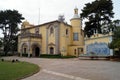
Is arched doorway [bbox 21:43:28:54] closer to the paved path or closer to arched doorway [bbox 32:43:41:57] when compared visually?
arched doorway [bbox 32:43:41:57]

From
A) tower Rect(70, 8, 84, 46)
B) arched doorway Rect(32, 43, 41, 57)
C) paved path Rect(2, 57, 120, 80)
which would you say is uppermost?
tower Rect(70, 8, 84, 46)

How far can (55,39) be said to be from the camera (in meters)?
42.9

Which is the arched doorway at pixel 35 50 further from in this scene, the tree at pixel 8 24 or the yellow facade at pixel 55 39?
the tree at pixel 8 24

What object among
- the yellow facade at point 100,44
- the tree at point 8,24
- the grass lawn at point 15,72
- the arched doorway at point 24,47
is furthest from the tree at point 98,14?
the grass lawn at point 15,72

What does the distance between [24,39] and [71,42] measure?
441 inches

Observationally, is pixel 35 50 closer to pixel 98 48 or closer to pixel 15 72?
pixel 98 48

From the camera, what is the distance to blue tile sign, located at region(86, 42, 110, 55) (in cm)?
3258

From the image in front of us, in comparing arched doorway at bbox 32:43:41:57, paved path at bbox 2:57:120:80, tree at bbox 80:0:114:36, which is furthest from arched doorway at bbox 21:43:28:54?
paved path at bbox 2:57:120:80

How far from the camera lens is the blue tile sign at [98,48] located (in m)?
32.6

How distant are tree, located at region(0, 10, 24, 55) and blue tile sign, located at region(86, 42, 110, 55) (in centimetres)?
2453

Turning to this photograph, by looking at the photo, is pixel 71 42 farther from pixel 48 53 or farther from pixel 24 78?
pixel 24 78

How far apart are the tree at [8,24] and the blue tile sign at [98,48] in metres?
24.5

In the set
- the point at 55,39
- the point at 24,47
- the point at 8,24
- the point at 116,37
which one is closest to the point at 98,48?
the point at 116,37

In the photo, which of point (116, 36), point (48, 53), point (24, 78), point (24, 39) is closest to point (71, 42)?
point (48, 53)
